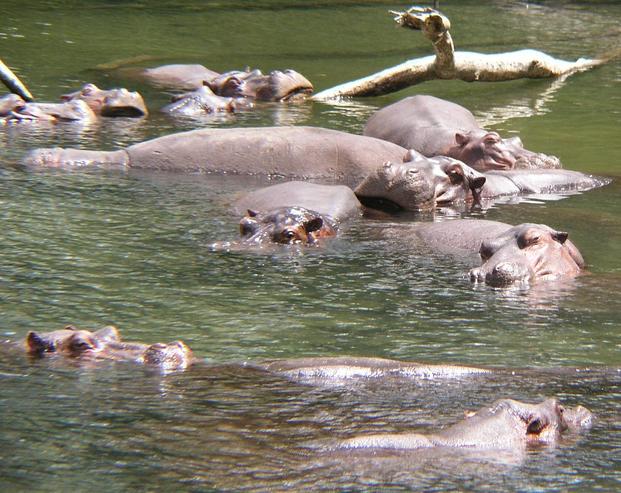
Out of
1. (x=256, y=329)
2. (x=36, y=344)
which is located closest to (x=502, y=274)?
(x=256, y=329)

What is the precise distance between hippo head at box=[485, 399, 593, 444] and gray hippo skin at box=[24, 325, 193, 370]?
1541mm

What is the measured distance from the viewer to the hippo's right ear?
579cm

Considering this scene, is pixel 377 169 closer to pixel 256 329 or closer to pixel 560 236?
pixel 560 236

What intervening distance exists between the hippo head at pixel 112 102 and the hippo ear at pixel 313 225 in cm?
553

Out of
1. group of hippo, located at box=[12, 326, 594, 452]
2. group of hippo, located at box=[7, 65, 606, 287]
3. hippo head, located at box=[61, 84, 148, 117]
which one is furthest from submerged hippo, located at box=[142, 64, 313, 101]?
group of hippo, located at box=[12, 326, 594, 452]

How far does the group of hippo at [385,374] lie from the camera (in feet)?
Answer: 15.4

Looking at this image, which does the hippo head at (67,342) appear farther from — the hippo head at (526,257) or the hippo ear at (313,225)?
the hippo ear at (313,225)

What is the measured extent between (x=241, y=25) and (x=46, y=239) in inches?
540

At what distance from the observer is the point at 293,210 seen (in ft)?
28.0

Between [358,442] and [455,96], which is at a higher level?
[358,442]

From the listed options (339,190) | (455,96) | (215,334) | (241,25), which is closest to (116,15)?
(241,25)

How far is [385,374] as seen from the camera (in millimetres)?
5621

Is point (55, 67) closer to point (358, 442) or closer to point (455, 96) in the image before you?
point (455, 96)

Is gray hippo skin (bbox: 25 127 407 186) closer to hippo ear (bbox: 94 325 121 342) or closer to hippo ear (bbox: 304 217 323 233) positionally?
hippo ear (bbox: 304 217 323 233)
